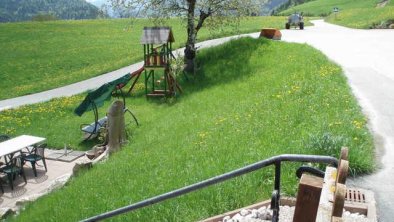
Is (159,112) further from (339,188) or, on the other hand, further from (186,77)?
(339,188)

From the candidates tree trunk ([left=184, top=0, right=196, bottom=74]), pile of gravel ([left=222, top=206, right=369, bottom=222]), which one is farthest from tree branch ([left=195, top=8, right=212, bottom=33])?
pile of gravel ([left=222, top=206, right=369, bottom=222])

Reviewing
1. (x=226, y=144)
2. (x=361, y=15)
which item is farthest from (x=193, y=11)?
(x=361, y=15)

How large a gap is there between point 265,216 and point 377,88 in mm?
7976

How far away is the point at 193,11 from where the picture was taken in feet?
76.5

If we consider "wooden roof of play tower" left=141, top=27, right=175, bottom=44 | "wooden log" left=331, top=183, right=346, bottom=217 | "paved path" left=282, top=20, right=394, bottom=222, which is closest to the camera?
"wooden log" left=331, top=183, right=346, bottom=217

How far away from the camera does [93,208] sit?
7867 mm

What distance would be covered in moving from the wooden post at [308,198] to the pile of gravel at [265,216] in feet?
5.97

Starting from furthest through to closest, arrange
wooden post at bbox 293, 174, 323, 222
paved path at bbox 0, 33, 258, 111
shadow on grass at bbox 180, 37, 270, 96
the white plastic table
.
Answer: paved path at bbox 0, 33, 258, 111 < shadow on grass at bbox 180, 37, 270, 96 < the white plastic table < wooden post at bbox 293, 174, 323, 222

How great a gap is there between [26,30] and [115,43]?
58.2ft

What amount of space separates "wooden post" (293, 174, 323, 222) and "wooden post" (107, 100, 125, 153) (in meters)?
10.8

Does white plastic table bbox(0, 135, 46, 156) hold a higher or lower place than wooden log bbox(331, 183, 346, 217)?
lower

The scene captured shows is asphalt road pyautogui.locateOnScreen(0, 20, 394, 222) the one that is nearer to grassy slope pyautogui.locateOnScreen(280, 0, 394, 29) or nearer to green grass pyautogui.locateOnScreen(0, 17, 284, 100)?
green grass pyautogui.locateOnScreen(0, 17, 284, 100)

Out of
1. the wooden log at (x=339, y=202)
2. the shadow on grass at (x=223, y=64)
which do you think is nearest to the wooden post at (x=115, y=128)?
the shadow on grass at (x=223, y=64)

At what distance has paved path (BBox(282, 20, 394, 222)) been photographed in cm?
649
